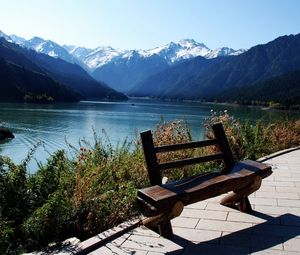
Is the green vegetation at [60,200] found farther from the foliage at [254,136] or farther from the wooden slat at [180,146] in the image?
the foliage at [254,136]

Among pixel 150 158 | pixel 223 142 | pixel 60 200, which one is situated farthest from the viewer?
pixel 223 142

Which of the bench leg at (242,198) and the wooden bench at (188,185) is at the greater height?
the wooden bench at (188,185)

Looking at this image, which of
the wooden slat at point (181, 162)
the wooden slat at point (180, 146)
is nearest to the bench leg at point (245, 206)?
the wooden slat at point (181, 162)

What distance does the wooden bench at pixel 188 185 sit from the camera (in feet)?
15.3

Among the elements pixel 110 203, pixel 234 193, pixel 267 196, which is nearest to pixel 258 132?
pixel 267 196

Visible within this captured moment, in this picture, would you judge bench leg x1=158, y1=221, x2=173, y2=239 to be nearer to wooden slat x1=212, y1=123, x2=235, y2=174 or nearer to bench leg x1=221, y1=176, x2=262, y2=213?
bench leg x1=221, y1=176, x2=262, y2=213

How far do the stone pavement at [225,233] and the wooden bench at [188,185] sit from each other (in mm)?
222

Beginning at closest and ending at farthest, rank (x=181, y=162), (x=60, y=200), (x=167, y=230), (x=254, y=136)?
(x=60, y=200) < (x=167, y=230) < (x=181, y=162) < (x=254, y=136)

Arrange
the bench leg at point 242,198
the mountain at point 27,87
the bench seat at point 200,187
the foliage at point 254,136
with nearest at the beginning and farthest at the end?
the bench seat at point 200,187 < the bench leg at point 242,198 < the foliage at point 254,136 < the mountain at point 27,87

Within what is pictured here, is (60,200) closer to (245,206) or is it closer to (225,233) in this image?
(225,233)

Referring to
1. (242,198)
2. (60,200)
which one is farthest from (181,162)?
(60,200)

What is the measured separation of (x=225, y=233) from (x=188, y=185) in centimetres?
77

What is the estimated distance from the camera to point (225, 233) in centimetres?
520

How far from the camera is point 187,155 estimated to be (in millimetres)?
9383
